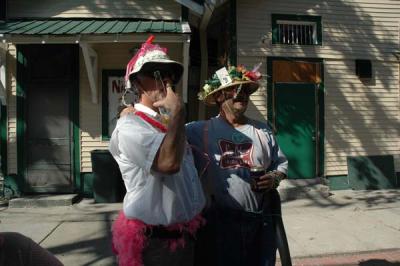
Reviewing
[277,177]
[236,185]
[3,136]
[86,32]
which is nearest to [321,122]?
[86,32]

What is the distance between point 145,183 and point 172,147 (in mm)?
279

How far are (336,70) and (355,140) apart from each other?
4.90ft

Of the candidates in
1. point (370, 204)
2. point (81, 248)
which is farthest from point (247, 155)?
point (370, 204)

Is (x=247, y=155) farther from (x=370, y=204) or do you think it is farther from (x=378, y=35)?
(x=378, y=35)

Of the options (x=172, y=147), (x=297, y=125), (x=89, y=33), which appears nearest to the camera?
(x=172, y=147)

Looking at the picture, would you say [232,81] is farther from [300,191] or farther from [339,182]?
[339,182]

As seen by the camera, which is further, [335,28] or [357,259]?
[335,28]

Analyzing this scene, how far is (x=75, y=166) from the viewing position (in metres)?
8.61

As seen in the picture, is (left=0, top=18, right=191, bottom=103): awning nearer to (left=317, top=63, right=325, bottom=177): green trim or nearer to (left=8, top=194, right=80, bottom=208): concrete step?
(left=8, top=194, right=80, bottom=208): concrete step

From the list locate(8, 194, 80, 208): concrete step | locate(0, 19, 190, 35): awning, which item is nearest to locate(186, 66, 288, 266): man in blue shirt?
locate(0, 19, 190, 35): awning

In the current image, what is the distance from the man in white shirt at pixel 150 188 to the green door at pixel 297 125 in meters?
7.05

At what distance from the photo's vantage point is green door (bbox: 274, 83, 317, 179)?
9086 millimetres

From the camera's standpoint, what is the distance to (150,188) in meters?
2.10

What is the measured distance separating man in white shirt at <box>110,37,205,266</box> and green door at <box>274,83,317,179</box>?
705 cm
